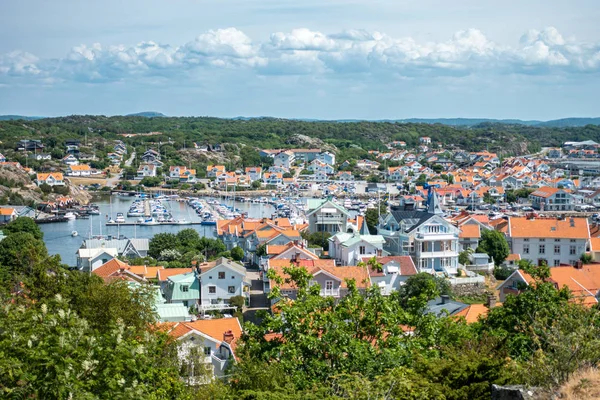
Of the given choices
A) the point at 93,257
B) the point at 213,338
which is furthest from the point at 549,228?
the point at 213,338

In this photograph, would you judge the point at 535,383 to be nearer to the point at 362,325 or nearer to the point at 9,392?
the point at 362,325

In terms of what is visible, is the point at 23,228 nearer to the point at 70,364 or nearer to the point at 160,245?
the point at 160,245

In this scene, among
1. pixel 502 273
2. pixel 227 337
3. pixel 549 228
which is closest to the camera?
pixel 227 337

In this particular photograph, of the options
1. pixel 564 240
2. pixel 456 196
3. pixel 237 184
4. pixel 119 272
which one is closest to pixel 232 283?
pixel 119 272

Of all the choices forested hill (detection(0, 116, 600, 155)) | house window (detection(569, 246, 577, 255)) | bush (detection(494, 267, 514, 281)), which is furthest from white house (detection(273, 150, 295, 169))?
bush (detection(494, 267, 514, 281))

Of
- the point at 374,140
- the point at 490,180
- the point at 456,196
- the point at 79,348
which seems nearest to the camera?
the point at 79,348

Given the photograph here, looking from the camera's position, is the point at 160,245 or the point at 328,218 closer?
the point at 160,245
